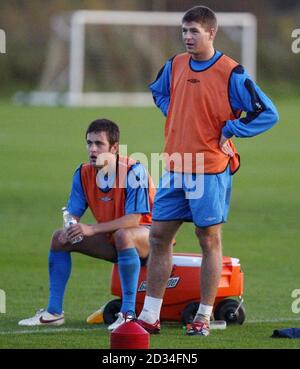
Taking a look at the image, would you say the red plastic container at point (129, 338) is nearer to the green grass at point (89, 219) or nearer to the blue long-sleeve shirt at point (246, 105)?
the green grass at point (89, 219)

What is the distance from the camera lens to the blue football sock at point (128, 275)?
8961 millimetres

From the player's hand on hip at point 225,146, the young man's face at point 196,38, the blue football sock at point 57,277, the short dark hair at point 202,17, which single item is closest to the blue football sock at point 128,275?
the blue football sock at point 57,277

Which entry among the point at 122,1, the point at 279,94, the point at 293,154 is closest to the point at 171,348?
the point at 293,154

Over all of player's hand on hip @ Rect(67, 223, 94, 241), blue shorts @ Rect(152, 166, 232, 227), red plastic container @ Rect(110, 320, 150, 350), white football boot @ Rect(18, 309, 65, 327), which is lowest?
white football boot @ Rect(18, 309, 65, 327)

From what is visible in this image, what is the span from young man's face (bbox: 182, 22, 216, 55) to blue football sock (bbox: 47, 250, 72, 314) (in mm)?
1721

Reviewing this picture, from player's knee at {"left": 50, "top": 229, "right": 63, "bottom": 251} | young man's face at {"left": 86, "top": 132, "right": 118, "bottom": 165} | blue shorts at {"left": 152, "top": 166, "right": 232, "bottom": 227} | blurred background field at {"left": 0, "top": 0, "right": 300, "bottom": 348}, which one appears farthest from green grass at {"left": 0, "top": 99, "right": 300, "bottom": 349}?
young man's face at {"left": 86, "top": 132, "right": 118, "bottom": 165}

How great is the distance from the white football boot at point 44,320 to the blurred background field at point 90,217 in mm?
87

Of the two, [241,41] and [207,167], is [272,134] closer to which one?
[241,41]

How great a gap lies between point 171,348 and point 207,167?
1.36 metres

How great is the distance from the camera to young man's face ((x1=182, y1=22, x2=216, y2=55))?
866cm

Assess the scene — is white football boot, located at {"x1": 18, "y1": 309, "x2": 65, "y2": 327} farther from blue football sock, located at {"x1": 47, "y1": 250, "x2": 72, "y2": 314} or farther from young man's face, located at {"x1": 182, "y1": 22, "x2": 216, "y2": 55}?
young man's face, located at {"x1": 182, "y1": 22, "x2": 216, "y2": 55}

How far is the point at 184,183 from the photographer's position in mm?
8695

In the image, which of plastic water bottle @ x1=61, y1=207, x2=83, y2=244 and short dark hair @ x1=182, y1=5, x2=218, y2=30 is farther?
plastic water bottle @ x1=61, y1=207, x2=83, y2=244

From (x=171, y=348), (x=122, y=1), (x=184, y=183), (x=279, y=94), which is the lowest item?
(x=171, y=348)
